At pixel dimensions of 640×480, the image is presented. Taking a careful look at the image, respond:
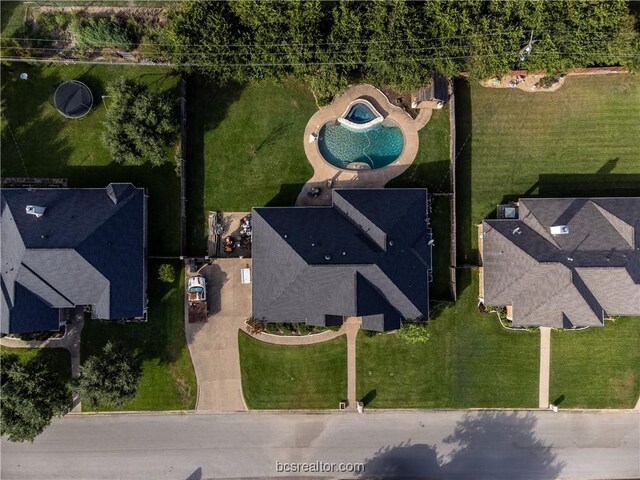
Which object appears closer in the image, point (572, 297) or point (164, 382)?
point (572, 297)

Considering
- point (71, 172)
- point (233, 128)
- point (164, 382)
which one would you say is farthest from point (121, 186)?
point (164, 382)

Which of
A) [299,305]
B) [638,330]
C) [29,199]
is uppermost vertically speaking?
[29,199]

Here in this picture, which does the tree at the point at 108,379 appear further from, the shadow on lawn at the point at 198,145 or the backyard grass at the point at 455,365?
the backyard grass at the point at 455,365

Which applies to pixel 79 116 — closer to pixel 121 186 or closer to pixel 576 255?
pixel 121 186

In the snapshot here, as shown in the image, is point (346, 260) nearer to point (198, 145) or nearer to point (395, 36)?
point (198, 145)

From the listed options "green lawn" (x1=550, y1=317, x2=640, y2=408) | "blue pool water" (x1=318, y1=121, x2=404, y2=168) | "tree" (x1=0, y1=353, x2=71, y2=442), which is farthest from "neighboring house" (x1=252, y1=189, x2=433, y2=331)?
"tree" (x1=0, y1=353, x2=71, y2=442)

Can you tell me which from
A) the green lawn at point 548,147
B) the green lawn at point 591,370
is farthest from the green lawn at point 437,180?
the green lawn at point 591,370
